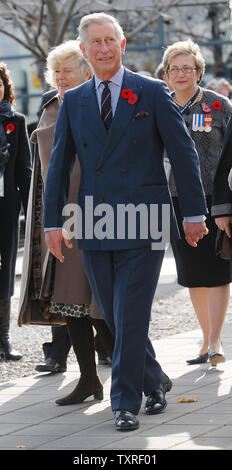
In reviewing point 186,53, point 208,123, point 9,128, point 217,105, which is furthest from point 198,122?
point 9,128

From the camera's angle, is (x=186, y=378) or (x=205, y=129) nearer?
(x=186, y=378)

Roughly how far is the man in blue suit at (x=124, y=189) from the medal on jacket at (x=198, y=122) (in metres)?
1.72

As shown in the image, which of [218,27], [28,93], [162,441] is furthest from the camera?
[28,93]

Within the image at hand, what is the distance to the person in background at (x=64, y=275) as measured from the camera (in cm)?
604

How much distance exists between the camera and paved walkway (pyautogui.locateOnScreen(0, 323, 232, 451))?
4859 mm

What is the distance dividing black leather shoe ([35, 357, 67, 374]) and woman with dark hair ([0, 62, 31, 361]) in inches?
30.2

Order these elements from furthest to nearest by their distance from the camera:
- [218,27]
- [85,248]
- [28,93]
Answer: [28,93] < [218,27] < [85,248]

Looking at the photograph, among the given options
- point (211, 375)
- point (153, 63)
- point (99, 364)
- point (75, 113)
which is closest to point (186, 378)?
point (211, 375)

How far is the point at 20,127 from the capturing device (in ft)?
26.5

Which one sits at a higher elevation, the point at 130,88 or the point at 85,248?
the point at 130,88

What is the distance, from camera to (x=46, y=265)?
617 centimetres

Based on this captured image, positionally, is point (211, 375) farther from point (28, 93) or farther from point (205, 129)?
point (28, 93)

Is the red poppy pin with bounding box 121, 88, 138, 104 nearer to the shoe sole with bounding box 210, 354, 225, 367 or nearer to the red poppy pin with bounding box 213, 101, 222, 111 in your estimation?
the red poppy pin with bounding box 213, 101, 222, 111

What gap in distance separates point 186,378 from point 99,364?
0.89 metres
